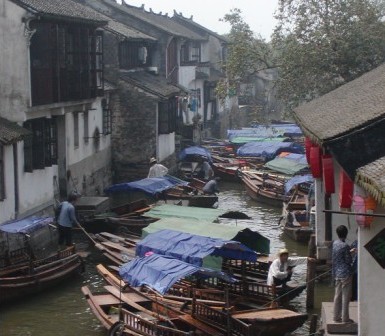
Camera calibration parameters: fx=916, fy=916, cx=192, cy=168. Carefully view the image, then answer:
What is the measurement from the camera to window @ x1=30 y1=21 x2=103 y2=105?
26234 mm

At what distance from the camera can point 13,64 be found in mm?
25234

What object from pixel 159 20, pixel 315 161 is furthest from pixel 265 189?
pixel 159 20

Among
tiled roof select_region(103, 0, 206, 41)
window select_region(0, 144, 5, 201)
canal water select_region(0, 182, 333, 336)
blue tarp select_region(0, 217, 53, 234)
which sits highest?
tiled roof select_region(103, 0, 206, 41)

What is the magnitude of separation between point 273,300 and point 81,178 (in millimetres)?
15855

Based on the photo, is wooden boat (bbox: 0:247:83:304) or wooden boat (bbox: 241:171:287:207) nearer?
wooden boat (bbox: 0:247:83:304)

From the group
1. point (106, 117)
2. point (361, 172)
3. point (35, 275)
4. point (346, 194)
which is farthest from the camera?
point (106, 117)

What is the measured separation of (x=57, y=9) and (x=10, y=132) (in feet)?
15.6

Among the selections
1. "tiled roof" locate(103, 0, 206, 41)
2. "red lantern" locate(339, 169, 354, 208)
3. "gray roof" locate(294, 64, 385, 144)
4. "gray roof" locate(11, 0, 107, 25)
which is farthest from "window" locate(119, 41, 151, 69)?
"red lantern" locate(339, 169, 354, 208)

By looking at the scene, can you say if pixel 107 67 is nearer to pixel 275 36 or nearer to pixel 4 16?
pixel 275 36

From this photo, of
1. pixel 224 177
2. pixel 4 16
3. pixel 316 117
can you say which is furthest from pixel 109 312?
pixel 224 177

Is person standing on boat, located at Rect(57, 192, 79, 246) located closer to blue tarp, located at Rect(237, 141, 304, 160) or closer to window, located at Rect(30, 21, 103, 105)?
window, located at Rect(30, 21, 103, 105)

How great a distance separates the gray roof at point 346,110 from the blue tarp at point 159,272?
350 cm

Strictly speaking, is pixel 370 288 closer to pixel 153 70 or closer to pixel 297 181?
pixel 297 181

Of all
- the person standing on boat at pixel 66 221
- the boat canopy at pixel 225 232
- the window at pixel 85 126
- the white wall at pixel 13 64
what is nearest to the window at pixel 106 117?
the window at pixel 85 126
